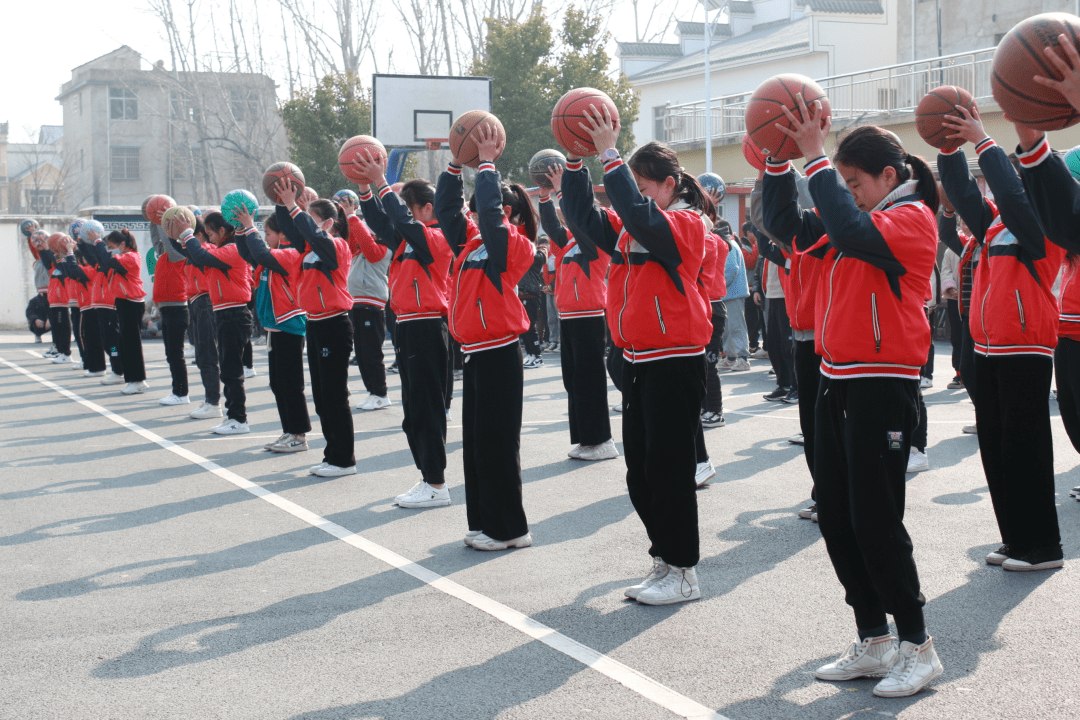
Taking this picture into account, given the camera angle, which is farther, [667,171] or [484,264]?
[484,264]

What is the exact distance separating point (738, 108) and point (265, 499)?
82.9ft

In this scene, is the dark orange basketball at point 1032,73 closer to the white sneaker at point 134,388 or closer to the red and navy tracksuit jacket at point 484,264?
the red and navy tracksuit jacket at point 484,264

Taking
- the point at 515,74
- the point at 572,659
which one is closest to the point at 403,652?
the point at 572,659

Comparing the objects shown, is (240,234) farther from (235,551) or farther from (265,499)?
(235,551)

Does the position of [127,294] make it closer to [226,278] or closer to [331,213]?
[226,278]

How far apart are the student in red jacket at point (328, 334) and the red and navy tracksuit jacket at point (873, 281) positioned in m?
4.68

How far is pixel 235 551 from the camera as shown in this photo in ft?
19.8

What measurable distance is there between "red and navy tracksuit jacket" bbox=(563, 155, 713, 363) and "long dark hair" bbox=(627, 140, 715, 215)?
7 centimetres

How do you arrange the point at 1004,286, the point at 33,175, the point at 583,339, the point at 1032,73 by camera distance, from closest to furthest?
1. the point at 1032,73
2. the point at 1004,286
3. the point at 583,339
4. the point at 33,175

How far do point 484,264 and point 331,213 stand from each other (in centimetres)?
320

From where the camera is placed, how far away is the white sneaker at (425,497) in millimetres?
6961

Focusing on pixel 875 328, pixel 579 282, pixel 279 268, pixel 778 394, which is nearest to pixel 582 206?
pixel 875 328

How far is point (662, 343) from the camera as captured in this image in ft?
15.7

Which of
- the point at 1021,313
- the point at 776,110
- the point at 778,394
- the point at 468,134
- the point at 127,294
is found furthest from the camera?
the point at 127,294
